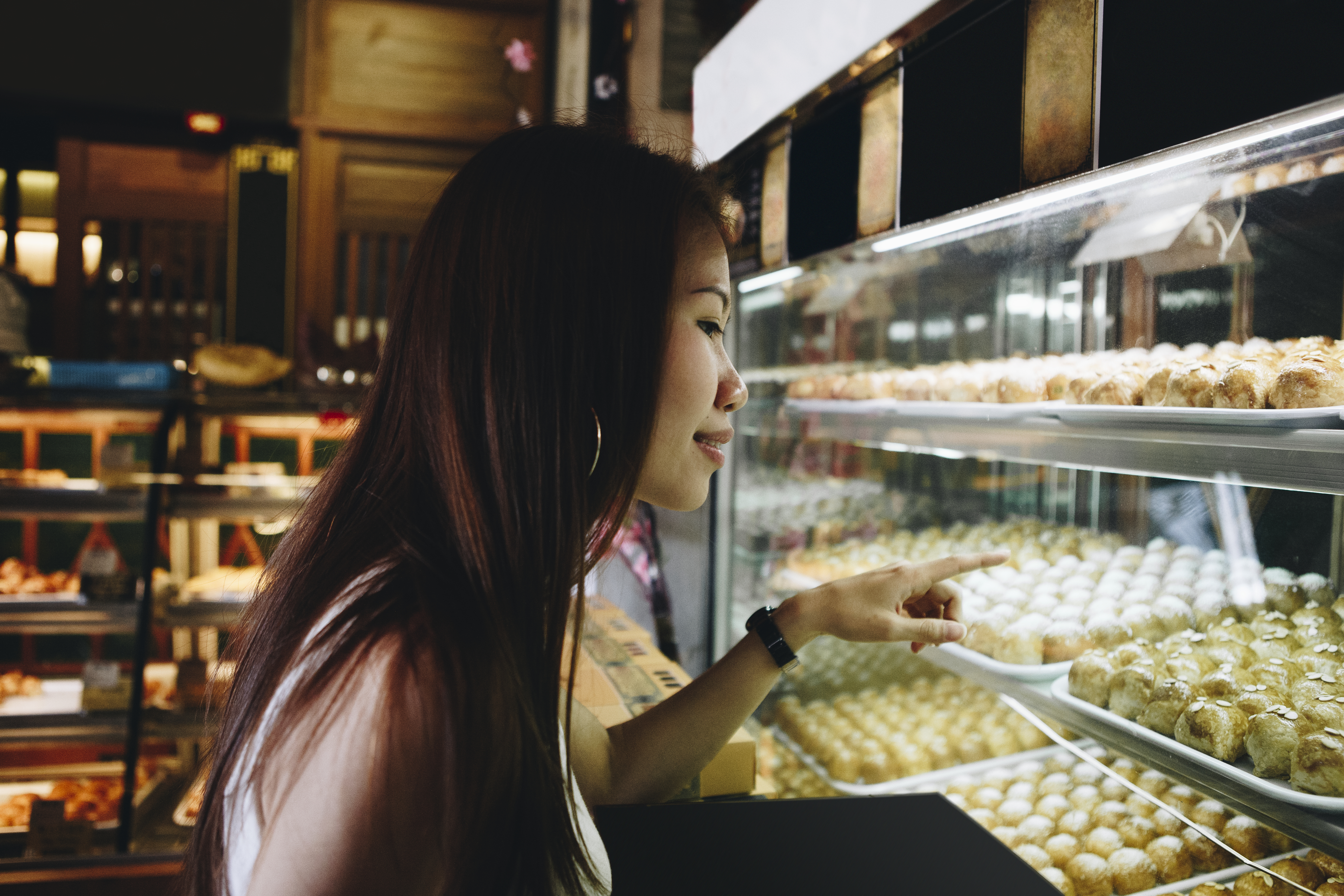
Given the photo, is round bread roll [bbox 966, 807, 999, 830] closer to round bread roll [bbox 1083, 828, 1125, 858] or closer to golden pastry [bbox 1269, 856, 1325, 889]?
round bread roll [bbox 1083, 828, 1125, 858]

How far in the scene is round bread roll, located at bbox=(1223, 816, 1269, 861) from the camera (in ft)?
3.97

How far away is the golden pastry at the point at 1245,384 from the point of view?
100cm

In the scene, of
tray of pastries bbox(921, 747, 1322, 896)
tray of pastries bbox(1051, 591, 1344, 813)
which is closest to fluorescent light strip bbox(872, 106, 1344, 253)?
tray of pastries bbox(1051, 591, 1344, 813)

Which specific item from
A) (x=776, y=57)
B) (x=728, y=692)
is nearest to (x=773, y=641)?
(x=728, y=692)

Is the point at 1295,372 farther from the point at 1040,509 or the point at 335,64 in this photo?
the point at 335,64

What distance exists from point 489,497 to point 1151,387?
0.95 m

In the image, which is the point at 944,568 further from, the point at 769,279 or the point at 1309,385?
the point at 769,279

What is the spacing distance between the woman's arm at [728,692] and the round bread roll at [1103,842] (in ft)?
1.55

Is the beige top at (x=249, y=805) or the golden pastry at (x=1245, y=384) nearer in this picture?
the beige top at (x=249, y=805)

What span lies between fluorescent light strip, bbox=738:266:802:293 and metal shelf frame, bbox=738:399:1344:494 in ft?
1.50

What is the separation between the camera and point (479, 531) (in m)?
0.75

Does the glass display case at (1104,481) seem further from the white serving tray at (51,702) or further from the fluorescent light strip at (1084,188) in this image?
the white serving tray at (51,702)

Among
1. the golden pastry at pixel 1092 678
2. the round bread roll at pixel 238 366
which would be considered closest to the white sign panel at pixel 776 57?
the golden pastry at pixel 1092 678

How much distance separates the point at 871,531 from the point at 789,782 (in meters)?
0.68
